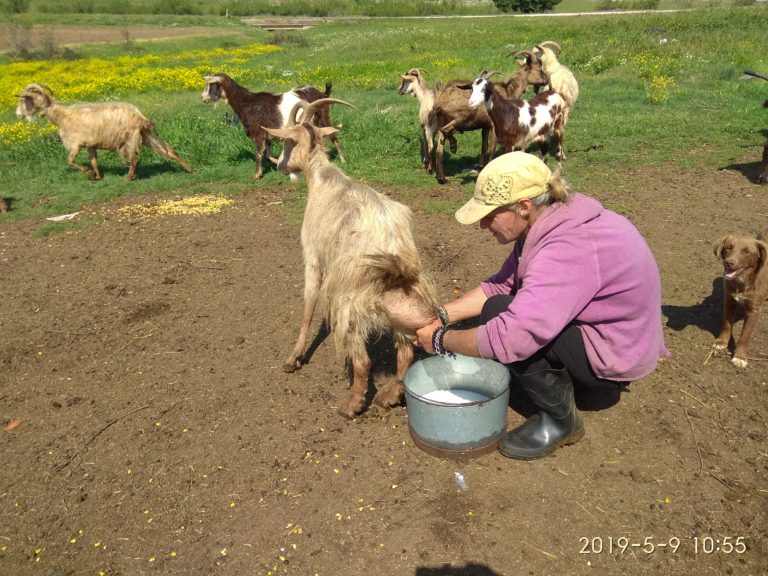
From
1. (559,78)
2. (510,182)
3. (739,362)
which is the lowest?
(739,362)

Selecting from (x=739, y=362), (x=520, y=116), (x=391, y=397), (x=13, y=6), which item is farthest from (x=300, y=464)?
(x=13, y=6)

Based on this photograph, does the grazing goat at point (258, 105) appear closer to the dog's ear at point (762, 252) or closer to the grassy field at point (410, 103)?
the grassy field at point (410, 103)

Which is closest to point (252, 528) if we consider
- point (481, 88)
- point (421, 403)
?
point (421, 403)

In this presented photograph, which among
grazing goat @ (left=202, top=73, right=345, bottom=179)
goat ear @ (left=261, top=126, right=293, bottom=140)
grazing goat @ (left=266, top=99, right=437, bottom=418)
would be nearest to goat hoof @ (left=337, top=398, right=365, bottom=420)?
grazing goat @ (left=266, top=99, right=437, bottom=418)

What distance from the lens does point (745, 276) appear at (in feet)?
13.5

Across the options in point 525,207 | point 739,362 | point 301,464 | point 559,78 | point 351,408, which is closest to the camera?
point 525,207

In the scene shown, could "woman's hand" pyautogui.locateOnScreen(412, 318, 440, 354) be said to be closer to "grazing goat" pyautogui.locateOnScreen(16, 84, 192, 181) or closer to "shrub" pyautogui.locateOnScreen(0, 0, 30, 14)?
"grazing goat" pyautogui.locateOnScreen(16, 84, 192, 181)

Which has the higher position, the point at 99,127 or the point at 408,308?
the point at 99,127

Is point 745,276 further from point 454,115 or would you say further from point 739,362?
point 454,115

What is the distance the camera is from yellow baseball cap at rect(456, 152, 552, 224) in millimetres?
2703

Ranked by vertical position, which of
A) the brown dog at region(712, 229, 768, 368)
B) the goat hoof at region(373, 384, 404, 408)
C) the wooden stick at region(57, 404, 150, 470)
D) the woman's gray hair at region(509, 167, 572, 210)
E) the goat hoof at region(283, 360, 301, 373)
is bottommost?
the wooden stick at region(57, 404, 150, 470)

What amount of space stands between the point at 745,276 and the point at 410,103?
11085 millimetres

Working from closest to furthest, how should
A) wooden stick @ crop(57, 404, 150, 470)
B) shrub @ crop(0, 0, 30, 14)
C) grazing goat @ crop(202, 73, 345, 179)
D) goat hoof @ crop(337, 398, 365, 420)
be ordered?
wooden stick @ crop(57, 404, 150, 470) → goat hoof @ crop(337, 398, 365, 420) → grazing goat @ crop(202, 73, 345, 179) → shrub @ crop(0, 0, 30, 14)

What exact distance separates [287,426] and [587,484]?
6.16 feet
